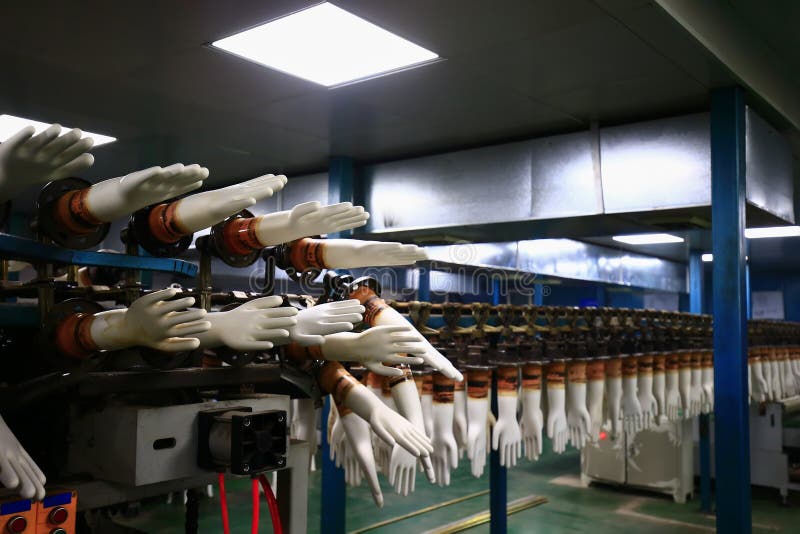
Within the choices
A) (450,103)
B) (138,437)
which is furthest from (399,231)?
(138,437)

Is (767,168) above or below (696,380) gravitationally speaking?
above

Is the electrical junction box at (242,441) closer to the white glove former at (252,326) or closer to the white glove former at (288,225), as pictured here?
the white glove former at (252,326)

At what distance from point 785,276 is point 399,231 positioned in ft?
35.3

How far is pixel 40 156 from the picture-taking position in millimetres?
1045

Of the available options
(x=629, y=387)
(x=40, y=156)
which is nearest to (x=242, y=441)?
(x=40, y=156)

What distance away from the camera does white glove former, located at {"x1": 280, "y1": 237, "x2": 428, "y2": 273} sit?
62.6 inches

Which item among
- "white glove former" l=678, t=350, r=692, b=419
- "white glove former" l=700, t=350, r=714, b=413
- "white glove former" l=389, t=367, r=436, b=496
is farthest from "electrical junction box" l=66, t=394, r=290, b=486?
"white glove former" l=700, t=350, r=714, b=413

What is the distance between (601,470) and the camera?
243 inches

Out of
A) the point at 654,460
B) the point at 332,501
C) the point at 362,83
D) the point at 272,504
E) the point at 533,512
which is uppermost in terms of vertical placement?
the point at 362,83

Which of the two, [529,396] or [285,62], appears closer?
[529,396]

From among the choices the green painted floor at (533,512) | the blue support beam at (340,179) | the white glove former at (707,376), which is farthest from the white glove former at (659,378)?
the green painted floor at (533,512)

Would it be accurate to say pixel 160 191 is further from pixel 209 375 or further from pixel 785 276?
pixel 785 276

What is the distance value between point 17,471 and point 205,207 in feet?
1.77

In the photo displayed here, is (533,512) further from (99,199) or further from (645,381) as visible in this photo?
(99,199)
